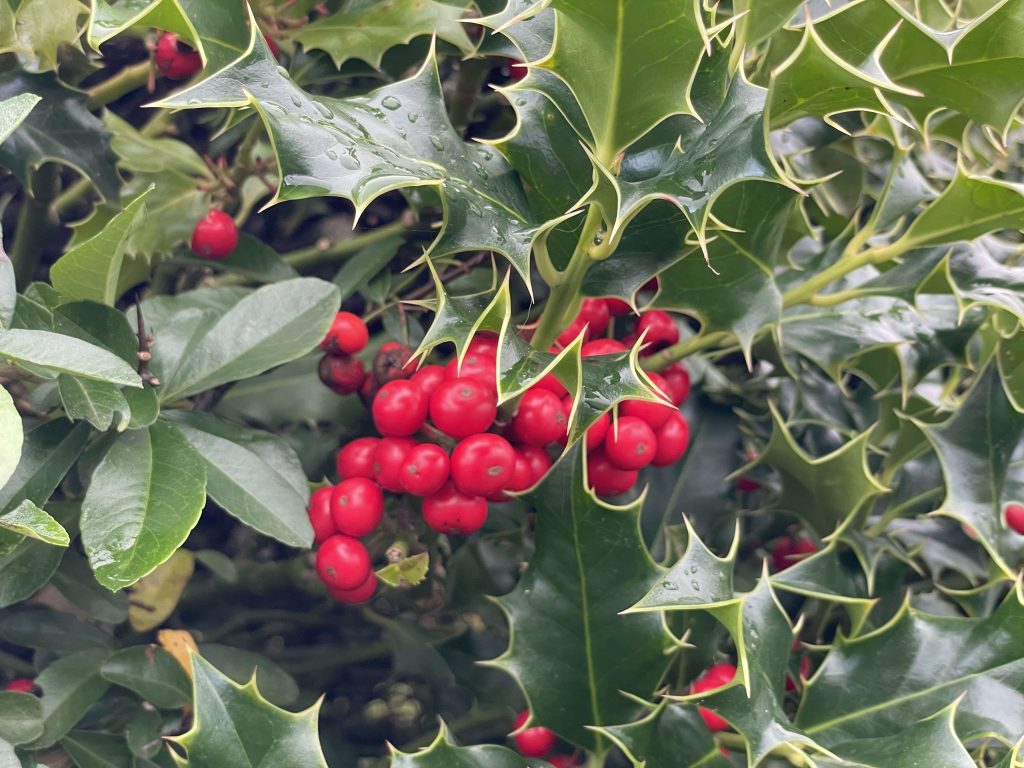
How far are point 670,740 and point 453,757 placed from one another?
19 cm

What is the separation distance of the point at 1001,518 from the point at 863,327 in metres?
0.24

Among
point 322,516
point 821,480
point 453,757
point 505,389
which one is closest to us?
point 505,389

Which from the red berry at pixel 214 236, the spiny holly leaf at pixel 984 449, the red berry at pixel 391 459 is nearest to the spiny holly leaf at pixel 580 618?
the red berry at pixel 391 459

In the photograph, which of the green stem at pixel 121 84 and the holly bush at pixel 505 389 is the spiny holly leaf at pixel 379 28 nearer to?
the holly bush at pixel 505 389

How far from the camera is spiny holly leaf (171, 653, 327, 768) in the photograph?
2.43 feet

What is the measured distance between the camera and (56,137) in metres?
0.98

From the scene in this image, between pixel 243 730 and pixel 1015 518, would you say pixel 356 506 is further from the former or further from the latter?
pixel 1015 518

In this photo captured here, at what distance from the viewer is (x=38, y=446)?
2.60 feet

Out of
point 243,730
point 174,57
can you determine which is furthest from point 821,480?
point 174,57

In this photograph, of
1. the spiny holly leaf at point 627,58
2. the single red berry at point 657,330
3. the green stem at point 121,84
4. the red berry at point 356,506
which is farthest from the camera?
the green stem at point 121,84

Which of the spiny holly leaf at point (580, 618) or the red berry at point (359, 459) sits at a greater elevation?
the red berry at point (359, 459)

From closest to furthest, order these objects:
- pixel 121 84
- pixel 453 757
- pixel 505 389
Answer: pixel 505 389 → pixel 453 757 → pixel 121 84

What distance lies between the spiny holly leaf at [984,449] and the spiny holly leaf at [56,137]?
35.1 inches

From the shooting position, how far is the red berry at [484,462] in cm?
81
